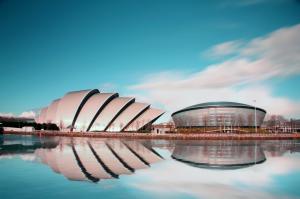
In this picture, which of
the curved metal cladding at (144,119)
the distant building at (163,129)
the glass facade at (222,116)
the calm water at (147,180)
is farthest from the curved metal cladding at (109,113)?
the calm water at (147,180)

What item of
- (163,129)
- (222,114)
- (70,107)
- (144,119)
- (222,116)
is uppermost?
(70,107)

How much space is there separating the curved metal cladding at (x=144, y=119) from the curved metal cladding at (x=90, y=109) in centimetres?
849

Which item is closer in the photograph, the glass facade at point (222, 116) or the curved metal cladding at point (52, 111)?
the curved metal cladding at point (52, 111)

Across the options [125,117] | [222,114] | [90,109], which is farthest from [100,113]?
[222,114]

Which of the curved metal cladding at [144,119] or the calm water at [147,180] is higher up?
the curved metal cladding at [144,119]

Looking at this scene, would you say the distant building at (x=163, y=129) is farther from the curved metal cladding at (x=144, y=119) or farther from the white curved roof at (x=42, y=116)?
the white curved roof at (x=42, y=116)

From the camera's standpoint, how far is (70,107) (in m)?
82.3

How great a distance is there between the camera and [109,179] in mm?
13648

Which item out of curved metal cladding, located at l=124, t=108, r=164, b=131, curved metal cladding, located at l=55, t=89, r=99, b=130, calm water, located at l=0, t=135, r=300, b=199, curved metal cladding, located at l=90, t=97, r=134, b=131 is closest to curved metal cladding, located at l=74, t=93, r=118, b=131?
curved metal cladding, located at l=55, t=89, r=99, b=130

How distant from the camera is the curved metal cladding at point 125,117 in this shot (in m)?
79.6

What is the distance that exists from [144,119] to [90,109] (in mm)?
13856

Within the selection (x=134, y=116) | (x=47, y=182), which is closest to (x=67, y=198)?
(x=47, y=182)

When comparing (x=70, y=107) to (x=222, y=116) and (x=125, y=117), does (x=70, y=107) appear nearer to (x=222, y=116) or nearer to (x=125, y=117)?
(x=125, y=117)

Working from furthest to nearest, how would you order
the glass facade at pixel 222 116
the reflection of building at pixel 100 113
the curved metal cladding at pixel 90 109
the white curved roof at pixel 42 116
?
the glass facade at pixel 222 116 → the white curved roof at pixel 42 116 → the reflection of building at pixel 100 113 → the curved metal cladding at pixel 90 109
